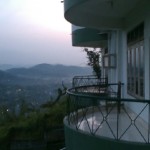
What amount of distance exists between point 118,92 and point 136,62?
1.02 m

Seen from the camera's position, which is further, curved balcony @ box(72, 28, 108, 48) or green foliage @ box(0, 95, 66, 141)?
curved balcony @ box(72, 28, 108, 48)

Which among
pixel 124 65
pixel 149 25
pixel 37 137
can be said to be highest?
pixel 149 25

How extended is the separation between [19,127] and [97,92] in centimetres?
366

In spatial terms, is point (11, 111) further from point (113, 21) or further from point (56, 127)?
point (113, 21)

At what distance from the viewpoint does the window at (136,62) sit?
11.0 meters

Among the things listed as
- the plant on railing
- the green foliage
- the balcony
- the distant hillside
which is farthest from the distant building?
the distant hillside

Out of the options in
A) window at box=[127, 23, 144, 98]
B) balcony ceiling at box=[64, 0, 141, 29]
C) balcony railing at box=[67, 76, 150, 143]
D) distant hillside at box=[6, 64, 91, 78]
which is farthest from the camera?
distant hillside at box=[6, 64, 91, 78]

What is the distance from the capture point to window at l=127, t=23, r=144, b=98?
1105 centimetres

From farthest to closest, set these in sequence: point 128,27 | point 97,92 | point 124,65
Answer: point 97,92 < point 124,65 < point 128,27

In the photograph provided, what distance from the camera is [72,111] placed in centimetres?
981

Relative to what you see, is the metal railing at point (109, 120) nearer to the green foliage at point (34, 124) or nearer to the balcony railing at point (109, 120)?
the balcony railing at point (109, 120)

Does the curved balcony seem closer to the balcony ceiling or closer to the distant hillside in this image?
the balcony ceiling

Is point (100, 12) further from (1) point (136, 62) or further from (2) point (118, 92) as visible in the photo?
(2) point (118, 92)

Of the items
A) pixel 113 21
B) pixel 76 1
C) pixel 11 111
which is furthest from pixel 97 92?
pixel 76 1
